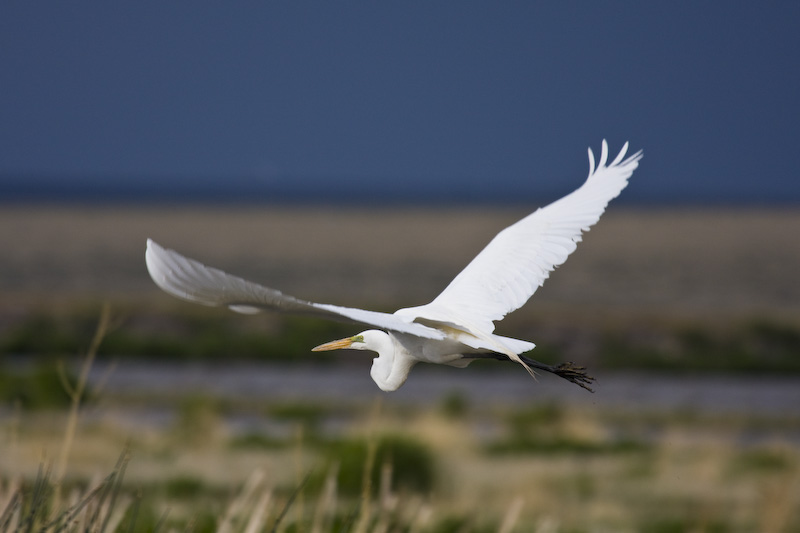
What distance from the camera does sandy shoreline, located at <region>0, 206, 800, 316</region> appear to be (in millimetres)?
49719

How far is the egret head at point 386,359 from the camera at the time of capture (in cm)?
212

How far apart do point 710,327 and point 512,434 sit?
1719cm

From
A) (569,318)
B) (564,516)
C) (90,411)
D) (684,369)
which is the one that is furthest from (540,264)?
(569,318)

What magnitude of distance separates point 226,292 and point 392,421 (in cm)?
→ 1699

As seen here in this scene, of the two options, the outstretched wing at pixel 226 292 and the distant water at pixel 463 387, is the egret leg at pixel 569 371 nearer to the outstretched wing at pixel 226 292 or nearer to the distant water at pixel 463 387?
the outstretched wing at pixel 226 292

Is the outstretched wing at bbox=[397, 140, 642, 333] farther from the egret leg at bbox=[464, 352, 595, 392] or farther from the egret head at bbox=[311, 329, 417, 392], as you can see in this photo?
the egret head at bbox=[311, 329, 417, 392]

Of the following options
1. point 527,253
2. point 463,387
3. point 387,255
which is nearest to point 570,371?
point 527,253

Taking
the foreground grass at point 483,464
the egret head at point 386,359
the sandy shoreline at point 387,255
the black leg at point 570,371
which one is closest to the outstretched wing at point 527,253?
the black leg at point 570,371

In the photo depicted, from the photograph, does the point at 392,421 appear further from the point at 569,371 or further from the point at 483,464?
the point at 569,371

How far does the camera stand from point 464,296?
113 inches

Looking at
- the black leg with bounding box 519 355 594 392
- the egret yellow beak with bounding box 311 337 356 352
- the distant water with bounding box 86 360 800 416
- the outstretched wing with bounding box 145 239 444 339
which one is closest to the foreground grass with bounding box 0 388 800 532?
the distant water with bounding box 86 360 800 416

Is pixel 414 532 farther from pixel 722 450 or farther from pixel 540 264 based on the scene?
pixel 722 450

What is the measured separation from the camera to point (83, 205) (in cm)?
13362

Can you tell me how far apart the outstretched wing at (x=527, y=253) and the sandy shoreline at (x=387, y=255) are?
3030 centimetres
